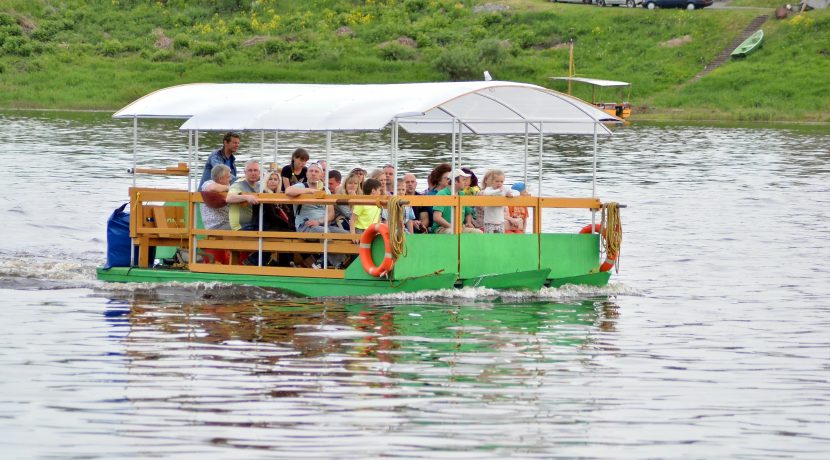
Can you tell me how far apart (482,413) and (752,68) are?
5309 cm

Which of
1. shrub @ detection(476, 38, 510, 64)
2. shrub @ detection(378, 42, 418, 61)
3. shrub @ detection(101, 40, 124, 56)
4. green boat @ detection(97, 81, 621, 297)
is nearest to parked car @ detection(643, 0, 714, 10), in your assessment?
shrub @ detection(476, 38, 510, 64)

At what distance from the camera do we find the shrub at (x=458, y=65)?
208ft

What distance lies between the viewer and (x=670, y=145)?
4850cm

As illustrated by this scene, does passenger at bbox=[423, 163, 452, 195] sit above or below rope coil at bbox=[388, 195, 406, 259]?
above

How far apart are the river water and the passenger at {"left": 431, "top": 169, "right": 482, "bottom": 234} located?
105cm

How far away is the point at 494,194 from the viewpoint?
58.0 ft

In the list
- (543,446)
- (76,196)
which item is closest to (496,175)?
(543,446)

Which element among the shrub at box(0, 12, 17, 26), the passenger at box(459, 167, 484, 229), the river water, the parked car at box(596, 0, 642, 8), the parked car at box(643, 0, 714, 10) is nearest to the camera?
the river water

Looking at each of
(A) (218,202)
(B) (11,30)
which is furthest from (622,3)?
(A) (218,202)

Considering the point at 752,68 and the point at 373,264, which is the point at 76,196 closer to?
the point at 373,264

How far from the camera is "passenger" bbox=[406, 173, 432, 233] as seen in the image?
17.7 m

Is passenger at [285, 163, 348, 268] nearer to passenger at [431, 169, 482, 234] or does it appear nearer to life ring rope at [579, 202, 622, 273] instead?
passenger at [431, 169, 482, 234]

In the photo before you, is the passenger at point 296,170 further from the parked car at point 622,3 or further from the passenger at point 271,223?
the parked car at point 622,3

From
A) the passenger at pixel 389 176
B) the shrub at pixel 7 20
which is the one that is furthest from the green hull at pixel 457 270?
the shrub at pixel 7 20
